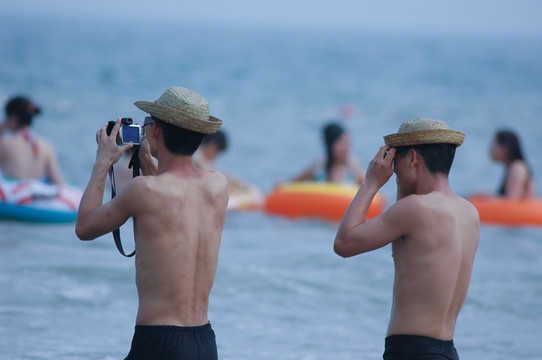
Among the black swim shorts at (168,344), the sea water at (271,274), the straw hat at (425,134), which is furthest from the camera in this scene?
the sea water at (271,274)

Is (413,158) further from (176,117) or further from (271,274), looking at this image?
(271,274)

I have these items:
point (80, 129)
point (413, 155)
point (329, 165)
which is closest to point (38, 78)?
point (80, 129)

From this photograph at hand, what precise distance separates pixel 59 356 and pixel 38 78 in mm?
27698

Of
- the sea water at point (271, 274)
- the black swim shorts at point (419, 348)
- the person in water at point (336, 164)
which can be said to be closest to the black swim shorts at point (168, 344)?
the black swim shorts at point (419, 348)

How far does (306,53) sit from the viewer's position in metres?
57.4

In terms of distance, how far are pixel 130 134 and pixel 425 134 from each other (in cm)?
Result: 116

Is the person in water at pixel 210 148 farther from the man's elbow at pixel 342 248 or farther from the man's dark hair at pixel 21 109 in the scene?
the man's elbow at pixel 342 248

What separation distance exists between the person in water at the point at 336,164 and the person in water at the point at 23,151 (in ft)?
10.6

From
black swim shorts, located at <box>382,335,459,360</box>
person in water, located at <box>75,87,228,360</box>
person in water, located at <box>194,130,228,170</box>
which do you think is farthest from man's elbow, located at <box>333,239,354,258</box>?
person in water, located at <box>194,130,228,170</box>

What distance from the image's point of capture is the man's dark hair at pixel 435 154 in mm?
3027

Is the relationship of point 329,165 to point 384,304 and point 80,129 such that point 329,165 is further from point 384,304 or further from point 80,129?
point 80,129

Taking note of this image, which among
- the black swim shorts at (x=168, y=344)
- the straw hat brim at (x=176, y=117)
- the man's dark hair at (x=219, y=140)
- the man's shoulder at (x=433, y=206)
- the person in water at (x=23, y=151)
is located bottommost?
the black swim shorts at (x=168, y=344)

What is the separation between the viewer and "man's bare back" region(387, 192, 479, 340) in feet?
9.68

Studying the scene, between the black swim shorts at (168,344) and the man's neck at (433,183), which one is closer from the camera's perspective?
the black swim shorts at (168,344)
